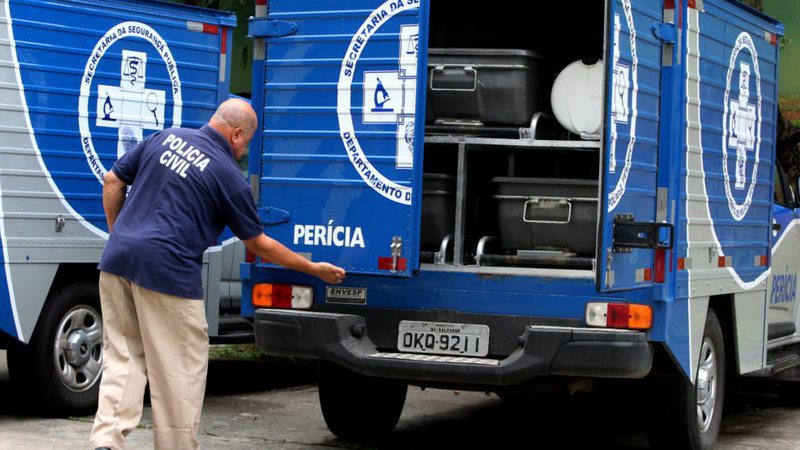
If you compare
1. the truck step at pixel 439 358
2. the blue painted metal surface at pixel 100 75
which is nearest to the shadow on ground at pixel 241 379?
the blue painted metal surface at pixel 100 75

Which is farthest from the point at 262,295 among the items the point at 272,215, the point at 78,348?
the point at 78,348

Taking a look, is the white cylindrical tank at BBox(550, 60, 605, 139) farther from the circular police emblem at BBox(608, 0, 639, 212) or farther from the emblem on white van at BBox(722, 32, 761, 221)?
the emblem on white van at BBox(722, 32, 761, 221)

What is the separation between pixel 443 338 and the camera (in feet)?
24.4

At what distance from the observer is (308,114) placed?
7.64 meters

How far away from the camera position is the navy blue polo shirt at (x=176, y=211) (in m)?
6.10

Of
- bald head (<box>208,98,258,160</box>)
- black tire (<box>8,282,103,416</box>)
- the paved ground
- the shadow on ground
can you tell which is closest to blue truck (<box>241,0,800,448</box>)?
the paved ground

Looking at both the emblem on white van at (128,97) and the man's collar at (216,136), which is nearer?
the man's collar at (216,136)

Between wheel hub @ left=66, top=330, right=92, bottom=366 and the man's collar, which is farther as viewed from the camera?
wheel hub @ left=66, top=330, right=92, bottom=366

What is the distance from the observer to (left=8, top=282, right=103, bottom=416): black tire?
872 centimetres

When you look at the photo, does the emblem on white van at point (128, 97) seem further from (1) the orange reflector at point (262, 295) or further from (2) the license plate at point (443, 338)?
(2) the license plate at point (443, 338)

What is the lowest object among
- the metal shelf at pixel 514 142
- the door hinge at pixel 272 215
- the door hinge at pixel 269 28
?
the door hinge at pixel 272 215

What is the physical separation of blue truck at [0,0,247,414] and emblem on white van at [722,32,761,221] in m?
3.77

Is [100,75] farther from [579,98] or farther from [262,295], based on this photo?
[579,98]

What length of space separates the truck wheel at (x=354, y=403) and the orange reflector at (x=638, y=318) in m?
1.76
